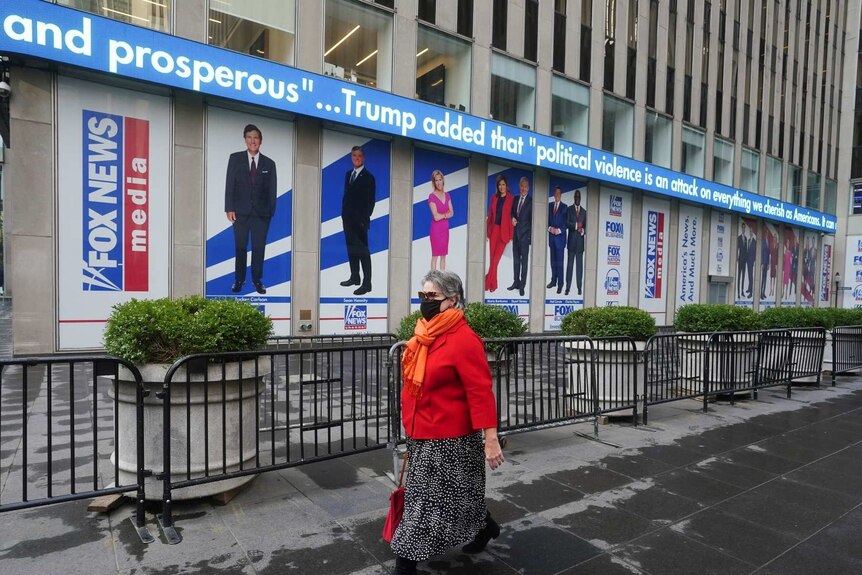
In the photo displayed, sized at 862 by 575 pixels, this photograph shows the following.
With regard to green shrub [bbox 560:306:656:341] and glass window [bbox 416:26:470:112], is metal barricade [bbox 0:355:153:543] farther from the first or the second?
glass window [bbox 416:26:470:112]

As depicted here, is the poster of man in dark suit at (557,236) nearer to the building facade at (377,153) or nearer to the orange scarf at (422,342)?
the building facade at (377,153)

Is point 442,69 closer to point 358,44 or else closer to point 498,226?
point 358,44

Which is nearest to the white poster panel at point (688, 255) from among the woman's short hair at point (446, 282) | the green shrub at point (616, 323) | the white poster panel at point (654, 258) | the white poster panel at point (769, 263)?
the white poster panel at point (654, 258)

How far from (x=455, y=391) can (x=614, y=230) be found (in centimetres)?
1820

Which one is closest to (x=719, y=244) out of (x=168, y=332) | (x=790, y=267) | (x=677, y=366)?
(x=790, y=267)

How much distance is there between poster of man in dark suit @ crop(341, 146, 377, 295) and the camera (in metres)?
13.5

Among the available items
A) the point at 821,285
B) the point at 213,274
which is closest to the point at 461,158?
the point at 213,274

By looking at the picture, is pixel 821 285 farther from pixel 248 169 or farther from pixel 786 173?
pixel 248 169

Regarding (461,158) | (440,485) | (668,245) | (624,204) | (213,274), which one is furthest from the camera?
(668,245)

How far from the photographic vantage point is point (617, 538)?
3764mm

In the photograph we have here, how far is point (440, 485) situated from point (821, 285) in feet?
130

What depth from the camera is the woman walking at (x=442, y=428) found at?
9.95 ft

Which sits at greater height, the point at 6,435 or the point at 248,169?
the point at 248,169

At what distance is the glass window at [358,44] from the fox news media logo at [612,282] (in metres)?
10.8
